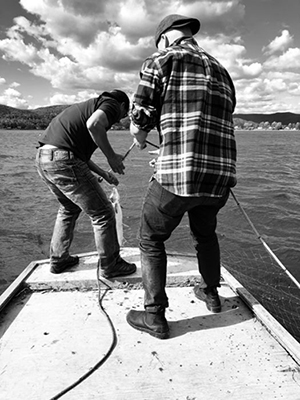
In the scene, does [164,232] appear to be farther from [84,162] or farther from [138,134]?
[84,162]

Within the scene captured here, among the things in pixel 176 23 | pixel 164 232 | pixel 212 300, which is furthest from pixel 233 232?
pixel 176 23

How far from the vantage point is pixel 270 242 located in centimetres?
903

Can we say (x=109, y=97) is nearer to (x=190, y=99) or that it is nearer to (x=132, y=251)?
(x=190, y=99)

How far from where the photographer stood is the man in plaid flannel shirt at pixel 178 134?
2.47 meters

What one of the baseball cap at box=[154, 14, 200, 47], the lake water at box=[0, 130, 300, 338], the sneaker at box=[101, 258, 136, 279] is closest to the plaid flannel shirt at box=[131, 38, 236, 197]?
the baseball cap at box=[154, 14, 200, 47]

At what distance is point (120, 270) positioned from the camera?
155 inches

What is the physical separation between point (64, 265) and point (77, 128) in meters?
1.74

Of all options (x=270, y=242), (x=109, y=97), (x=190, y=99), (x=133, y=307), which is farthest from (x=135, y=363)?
(x=270, y=242)

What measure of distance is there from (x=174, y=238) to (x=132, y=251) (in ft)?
14.8

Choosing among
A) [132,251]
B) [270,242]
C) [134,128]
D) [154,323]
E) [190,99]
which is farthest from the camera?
[270,242]

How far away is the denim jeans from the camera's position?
269cm

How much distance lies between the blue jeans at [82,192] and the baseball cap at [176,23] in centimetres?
164

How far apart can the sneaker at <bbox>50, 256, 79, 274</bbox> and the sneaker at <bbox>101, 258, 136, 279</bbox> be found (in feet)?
1.87

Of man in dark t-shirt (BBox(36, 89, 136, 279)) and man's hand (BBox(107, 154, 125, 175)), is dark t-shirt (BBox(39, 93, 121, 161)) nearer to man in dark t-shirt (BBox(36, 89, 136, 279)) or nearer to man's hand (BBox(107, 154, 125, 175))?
man in dark t-shirt (BBox(36, 89, 136, 279))
